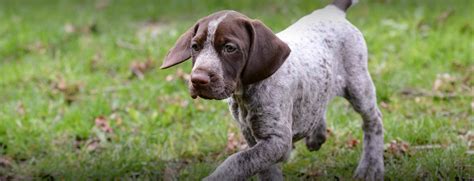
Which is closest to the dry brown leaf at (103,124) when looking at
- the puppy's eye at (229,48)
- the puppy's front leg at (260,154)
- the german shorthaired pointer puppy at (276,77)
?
the german shorthaired pointer puppy at (276,77)

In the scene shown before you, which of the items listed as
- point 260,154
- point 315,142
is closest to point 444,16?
point 315,142

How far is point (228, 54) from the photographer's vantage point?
363 centimetres

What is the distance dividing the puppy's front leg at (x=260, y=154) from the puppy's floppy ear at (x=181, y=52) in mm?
495

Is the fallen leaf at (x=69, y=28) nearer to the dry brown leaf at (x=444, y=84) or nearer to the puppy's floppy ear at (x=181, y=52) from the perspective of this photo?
the dry brown leaf at (x=444, y=84)

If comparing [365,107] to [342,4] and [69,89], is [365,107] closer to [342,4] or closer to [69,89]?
[342,4]

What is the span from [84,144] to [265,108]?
241cm

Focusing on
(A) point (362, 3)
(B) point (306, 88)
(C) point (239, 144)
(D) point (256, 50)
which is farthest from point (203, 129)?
(A) point (362, 3)

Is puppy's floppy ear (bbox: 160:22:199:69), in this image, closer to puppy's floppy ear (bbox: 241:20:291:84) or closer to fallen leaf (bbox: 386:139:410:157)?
puppy's floppy ear (bbox: 241:20:291:84)

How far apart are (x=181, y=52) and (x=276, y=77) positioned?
1.61ft

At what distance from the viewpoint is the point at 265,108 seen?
155 inches

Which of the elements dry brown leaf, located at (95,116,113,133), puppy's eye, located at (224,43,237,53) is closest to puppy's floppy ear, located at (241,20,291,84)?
puppy's eye, located at (224,43,237,53)

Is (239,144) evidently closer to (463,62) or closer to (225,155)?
(225,155)

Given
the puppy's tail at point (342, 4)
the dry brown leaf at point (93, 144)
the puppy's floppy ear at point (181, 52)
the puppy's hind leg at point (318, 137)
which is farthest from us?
the dry brown leaf at point (93, 144)

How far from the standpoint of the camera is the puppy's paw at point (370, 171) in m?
4.78
